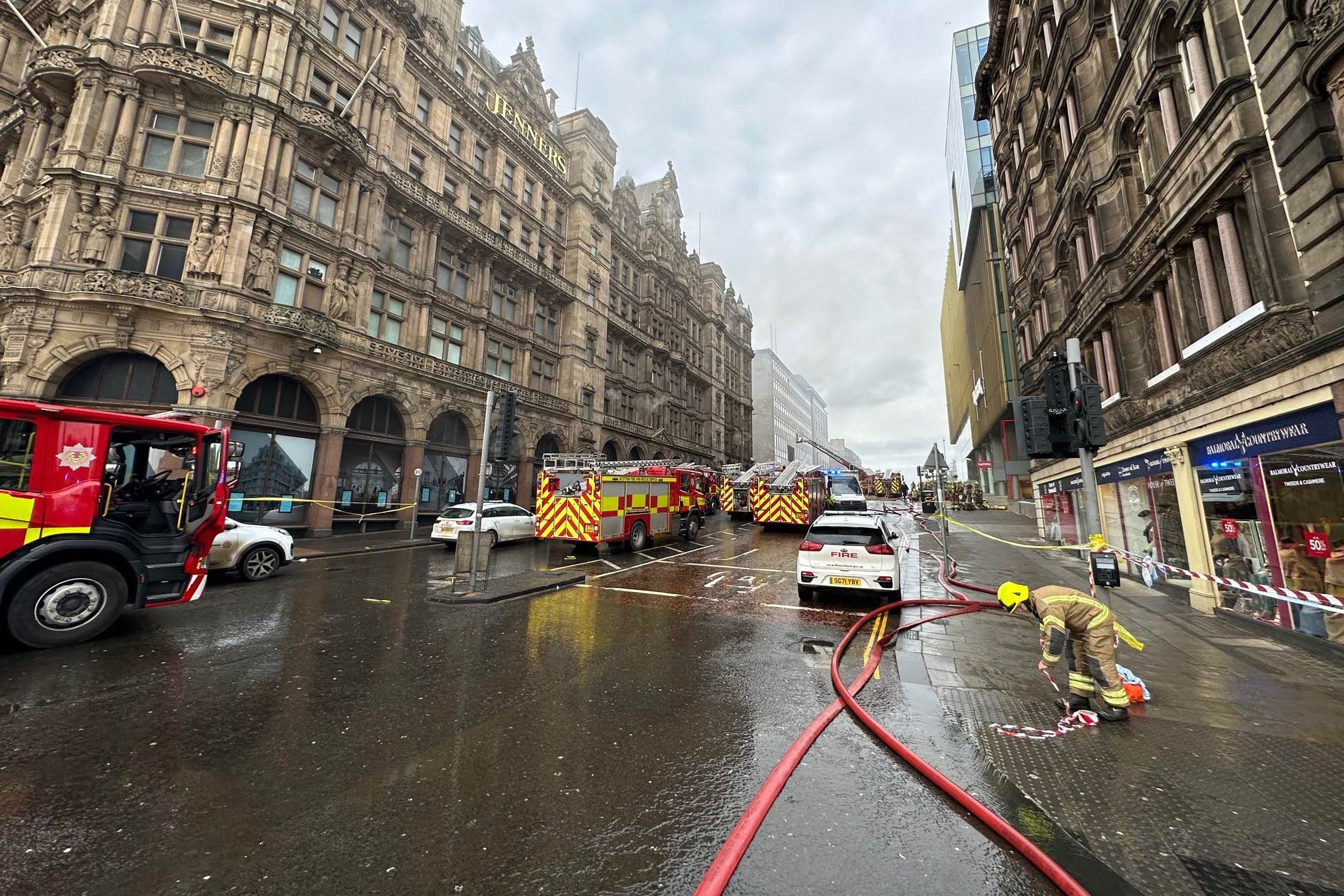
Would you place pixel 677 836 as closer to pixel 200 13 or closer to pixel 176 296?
pixel 176 296

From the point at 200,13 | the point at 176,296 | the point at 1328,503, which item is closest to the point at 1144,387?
the point at 1328,503

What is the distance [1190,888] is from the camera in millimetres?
2396

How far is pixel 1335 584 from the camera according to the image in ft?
20.0

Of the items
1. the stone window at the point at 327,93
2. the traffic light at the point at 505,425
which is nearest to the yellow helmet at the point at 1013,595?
the traffic light at the point at 505,425

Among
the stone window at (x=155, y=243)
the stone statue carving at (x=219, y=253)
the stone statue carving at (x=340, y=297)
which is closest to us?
the stone window at (x=155, y=243)

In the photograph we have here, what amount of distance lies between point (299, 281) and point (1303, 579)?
27.2 meters

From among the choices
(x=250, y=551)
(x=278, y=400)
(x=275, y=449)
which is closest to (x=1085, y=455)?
(x=250, y=551)

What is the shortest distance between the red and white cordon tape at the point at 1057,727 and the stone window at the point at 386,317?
2427cm

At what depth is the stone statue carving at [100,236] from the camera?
15.8m

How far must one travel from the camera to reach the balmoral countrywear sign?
29.4 meters

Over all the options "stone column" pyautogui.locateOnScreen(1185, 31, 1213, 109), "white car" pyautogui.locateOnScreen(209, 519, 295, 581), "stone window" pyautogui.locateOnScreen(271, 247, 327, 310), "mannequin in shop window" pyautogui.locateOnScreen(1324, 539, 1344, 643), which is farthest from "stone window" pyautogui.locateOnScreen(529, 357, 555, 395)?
"mannequin in shop window" pyautogui.locateOnScreen(1324, 539, 1344, 643)

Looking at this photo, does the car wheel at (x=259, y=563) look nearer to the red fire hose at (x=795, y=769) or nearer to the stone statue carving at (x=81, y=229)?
the red fire hose at (x=795, y=769)

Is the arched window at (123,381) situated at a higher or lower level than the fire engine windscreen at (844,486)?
higher

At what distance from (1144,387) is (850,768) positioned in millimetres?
11771
